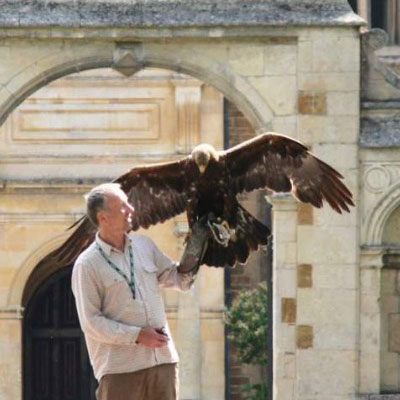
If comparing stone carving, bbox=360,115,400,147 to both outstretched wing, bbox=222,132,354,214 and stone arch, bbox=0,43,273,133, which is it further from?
outstretched wing, bbox=222,132,354,214

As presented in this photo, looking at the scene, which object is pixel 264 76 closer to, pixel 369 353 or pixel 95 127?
pixel 369 353

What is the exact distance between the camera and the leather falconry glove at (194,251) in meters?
13.1

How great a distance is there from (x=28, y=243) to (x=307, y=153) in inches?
611

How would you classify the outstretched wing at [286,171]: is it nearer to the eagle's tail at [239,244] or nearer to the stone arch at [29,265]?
the eagle's tail at [239,244]

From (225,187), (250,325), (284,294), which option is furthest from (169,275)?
(250,325)

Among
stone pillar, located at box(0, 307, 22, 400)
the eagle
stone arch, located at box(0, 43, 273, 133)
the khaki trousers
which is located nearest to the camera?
the khaki trousers

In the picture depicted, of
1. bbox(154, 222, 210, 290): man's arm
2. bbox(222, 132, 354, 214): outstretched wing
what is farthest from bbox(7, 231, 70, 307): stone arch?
bbox(154, 222, 210, 290): man's arm

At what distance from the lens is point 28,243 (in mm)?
32125

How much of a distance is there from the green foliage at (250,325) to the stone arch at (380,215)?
9.14 metres

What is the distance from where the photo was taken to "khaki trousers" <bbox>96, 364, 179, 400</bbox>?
12828 millimetres

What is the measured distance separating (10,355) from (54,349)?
191 centimetres

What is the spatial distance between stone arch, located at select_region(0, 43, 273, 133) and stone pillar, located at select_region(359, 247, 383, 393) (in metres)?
1.43

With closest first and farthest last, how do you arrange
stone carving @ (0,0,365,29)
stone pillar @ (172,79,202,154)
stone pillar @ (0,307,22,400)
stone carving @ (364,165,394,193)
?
stone carving @ (0,0,365,29) → stone carving @ (364,165,394,193) → stone pillar @ (0,307,22,400) → stone pillar @ (172,79,202,154)

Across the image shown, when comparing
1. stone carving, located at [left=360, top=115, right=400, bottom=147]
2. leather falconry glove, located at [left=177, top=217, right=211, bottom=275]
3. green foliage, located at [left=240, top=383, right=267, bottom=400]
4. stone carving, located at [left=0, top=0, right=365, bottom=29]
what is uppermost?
stone carving, located at [left=0, top=0, right=365, bottom=29]
